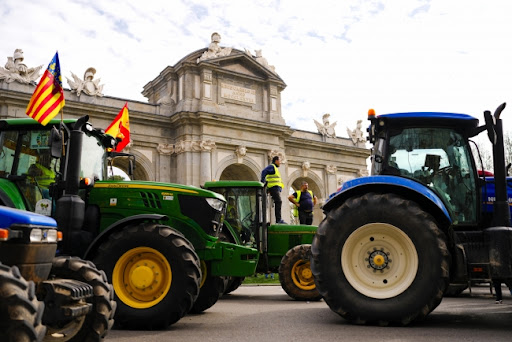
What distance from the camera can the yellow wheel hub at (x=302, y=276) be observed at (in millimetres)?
9062

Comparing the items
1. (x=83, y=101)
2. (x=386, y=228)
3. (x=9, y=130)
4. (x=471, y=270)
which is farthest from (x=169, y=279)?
(x=83, y=101)

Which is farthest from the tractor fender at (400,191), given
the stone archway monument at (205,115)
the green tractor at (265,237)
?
the stone archway monument at (205,115)

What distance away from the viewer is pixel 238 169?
97.7ft

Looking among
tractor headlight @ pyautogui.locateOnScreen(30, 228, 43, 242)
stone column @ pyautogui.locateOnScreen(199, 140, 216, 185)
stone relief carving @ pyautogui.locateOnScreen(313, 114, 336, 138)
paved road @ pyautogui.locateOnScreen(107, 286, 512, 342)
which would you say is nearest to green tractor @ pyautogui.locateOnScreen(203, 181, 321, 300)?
paved road @ pyautogui.locateOnScreen(107, 286, 512, 342)

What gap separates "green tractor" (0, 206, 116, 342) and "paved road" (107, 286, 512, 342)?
46.4 inches

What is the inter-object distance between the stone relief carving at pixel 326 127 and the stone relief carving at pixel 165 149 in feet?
40.7

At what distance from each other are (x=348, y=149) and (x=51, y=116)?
30809 millimetres

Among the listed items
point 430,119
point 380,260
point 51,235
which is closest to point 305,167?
point 430,119

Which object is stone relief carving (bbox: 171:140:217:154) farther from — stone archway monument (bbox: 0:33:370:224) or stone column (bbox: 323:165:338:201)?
stone column (bbox: 323:165:338:201)

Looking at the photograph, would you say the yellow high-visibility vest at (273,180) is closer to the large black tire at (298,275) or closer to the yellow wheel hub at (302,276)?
the large black tire at (298,275)

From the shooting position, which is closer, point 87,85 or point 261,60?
point 87,85

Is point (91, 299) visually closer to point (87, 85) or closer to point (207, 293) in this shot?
point (207, 293)

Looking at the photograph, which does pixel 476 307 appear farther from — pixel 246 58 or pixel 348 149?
pixel 348 149

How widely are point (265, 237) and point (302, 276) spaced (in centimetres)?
112
